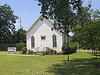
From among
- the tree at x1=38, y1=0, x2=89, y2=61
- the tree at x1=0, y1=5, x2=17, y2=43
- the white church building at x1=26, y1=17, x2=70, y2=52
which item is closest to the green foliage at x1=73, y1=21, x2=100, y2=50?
the tree at x1=38, y1=0, x2=89, y2=61

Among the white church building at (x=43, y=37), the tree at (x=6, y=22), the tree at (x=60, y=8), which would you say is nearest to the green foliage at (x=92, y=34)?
the tree at (x=60, y=8)

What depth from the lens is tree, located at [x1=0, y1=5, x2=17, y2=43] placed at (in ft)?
172

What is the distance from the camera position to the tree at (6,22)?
172 ft

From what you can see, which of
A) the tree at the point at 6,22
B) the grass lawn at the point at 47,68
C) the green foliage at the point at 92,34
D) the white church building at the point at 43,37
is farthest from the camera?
the tree at the point at 6,22

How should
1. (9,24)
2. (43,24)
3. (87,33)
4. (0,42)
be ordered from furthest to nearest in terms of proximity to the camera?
(9,24) < (0,42) < (43,24) < (87,33)

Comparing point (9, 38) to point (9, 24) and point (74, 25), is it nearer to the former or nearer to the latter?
point (9, 24)

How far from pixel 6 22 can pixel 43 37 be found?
27253mm

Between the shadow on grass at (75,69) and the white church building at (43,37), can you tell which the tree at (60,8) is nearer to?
the shadow on grass at (75,69)

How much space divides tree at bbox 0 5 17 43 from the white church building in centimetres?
2193

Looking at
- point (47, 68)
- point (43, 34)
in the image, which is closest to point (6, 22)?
point (43, 34)

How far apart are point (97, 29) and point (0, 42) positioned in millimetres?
43976

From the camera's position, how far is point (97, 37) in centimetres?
1170

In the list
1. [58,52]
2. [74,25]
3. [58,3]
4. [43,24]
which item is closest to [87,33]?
[74,25]

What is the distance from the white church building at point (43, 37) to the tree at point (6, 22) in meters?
21.9
